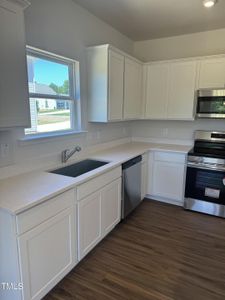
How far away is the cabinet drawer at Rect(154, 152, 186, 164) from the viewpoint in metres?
3.15

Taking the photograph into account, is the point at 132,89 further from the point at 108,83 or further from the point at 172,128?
the point at 172,128

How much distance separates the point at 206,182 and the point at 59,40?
2.63 meters

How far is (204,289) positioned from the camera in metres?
1.81

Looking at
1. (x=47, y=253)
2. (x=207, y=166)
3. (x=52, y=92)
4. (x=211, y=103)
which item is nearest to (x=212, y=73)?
(x=211, y=103)

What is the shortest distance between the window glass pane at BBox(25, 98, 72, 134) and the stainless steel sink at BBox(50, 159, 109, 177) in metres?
0.48

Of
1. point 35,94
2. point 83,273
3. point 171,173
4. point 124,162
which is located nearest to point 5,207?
point 83,273

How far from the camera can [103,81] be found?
8.82ft

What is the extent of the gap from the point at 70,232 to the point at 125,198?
1.07 metres

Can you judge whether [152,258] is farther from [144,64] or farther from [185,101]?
[144,64]

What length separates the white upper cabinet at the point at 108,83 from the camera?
2652mm

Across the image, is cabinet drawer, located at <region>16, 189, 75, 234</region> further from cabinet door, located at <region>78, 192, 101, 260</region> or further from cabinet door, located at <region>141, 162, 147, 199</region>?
cabinet door, located at <region>141, 162, 147, 199</region>

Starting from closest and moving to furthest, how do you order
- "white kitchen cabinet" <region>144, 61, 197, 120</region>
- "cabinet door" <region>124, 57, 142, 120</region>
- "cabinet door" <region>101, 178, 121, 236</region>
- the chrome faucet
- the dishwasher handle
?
1. "cabinet door" <region>101, 178, 121, 236</region>
2. the chrome faucet
3. the dishwasher handle
4. "cabinet door" <region>124, 57, 142, 120</region>
5. "white kitchen cabinet" <region>144, 61, 197, 120</region>

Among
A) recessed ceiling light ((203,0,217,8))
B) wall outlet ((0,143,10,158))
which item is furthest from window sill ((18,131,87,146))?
recessed ceiling light ((203,0,217,8))

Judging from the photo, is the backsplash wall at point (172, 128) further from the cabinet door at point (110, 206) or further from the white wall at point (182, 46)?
the cabinet door at point (110, 206)
